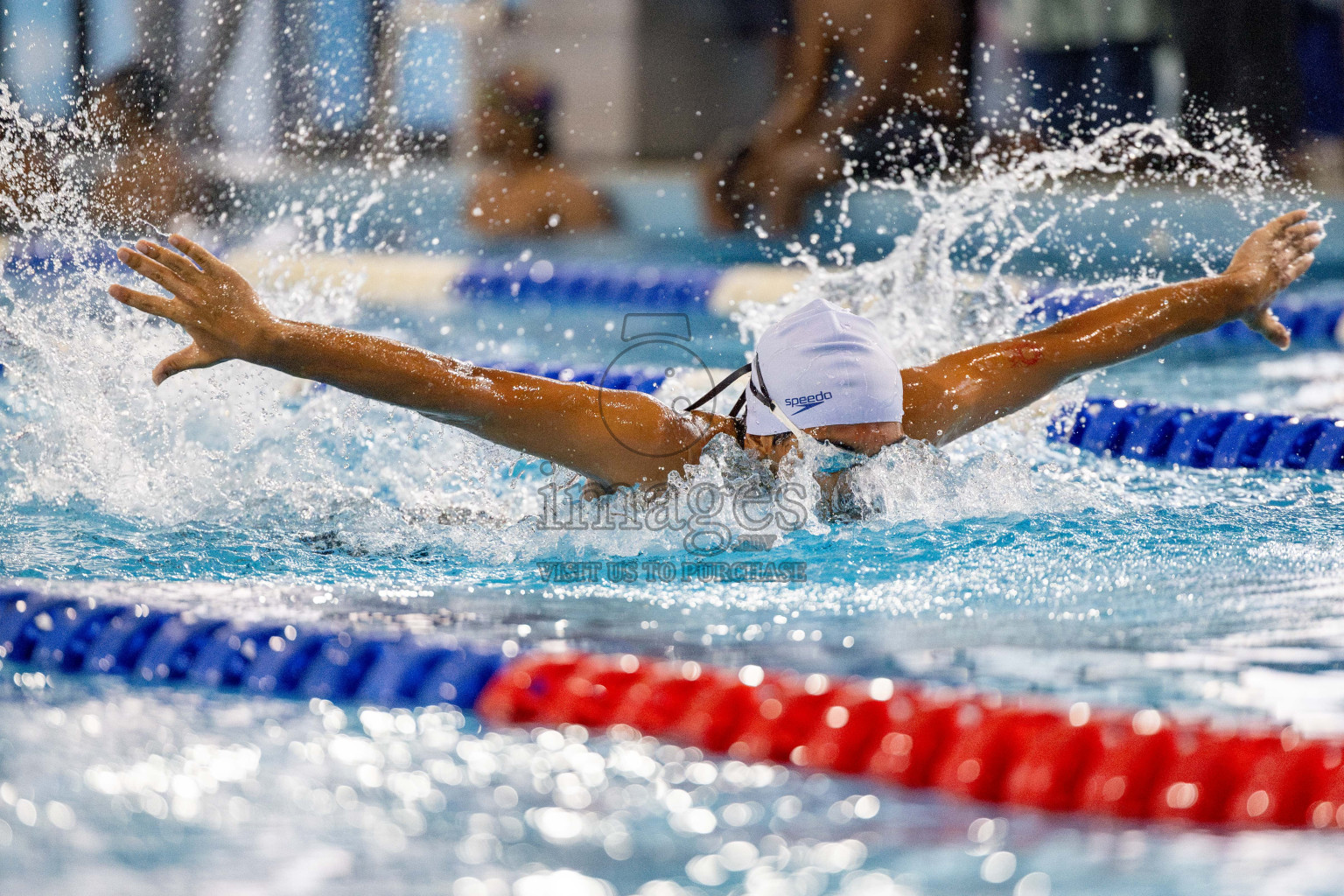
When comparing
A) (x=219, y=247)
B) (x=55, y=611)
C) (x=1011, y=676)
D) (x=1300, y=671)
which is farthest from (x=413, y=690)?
(x=219, y=247)

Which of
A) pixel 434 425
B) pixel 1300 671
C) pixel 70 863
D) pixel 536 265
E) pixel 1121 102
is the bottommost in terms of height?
pixel 70 863

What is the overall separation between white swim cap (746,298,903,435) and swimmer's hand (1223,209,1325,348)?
103 cm

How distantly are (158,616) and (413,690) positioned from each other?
55 cm

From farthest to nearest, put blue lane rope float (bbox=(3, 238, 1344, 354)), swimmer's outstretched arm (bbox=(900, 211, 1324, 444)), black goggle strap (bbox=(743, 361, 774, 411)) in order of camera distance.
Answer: blue lane rope float (bbox=(3, 238, 1344, 354)) → swimmer's outstretched arm (bbox=(900, 211, 1324, 444)) → black goggle strap (bbox=(743, 361, 774, 411))

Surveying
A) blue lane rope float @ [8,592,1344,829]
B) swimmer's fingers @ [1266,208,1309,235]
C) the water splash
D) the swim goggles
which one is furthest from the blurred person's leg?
blue lane rope float @ [8,592,1344,829]

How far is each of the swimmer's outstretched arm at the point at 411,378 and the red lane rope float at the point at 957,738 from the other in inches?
24.5

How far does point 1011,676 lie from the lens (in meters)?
2.35

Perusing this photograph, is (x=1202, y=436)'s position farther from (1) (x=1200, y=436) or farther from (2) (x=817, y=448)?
(2) (x=817, y=448)

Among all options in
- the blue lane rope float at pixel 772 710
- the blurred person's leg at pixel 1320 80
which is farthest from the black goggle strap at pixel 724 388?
the blurred person's leg at pixel 1320 80

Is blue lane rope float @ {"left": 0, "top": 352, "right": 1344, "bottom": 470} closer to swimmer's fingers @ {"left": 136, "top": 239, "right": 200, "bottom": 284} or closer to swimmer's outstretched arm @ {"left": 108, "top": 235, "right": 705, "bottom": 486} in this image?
swimmer's outstretched arm @ {"left": 108, "top": 235, "right": 705, "bottom": 486}

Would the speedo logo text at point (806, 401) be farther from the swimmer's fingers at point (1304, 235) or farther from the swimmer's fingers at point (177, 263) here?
the swimmer's fingers at point (1304, 235)

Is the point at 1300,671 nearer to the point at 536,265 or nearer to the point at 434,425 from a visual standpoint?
the point at 434,425

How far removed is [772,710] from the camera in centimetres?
209

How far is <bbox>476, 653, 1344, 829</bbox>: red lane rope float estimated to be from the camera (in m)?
1.85
